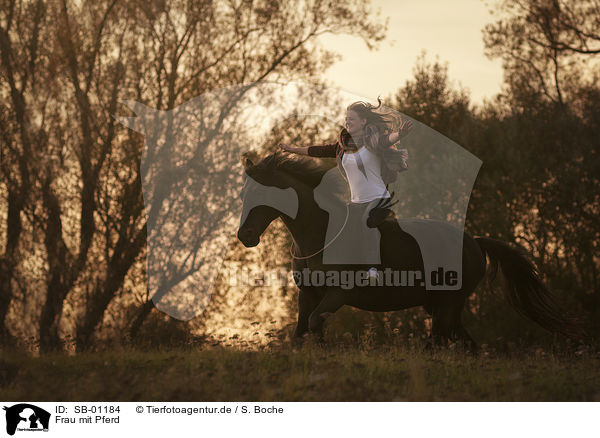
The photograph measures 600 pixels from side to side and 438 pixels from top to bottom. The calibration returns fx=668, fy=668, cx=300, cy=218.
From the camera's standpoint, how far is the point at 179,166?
1481 centimetres

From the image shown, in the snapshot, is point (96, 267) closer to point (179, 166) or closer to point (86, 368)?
point (179, 166)

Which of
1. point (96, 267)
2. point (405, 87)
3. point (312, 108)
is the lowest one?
point (96, 267)

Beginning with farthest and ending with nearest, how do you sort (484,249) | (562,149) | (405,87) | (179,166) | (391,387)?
(405,87) → (562,149) → (179,166) → (484,249) → (391,387)

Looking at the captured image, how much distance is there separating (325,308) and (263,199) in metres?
1.56

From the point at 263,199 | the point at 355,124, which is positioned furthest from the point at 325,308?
the point at 355,124

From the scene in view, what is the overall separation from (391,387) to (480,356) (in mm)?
2286

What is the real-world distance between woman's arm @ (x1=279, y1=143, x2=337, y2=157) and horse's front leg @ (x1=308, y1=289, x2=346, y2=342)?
1.95 meters

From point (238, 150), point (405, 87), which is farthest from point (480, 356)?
point (405, 87)

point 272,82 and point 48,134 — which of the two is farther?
point 272,82

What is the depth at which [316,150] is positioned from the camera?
A: 9258 millimetres

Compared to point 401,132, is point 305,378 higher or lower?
lower
